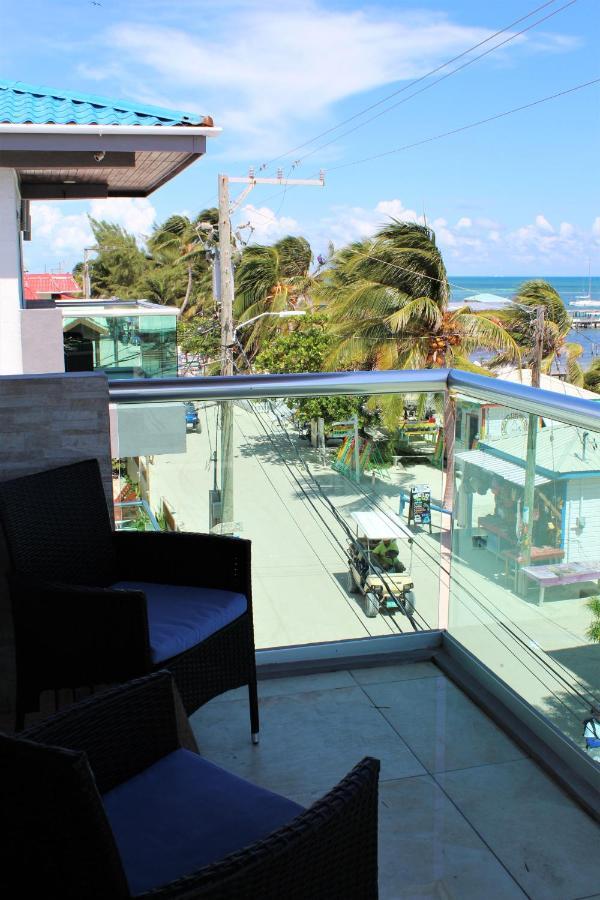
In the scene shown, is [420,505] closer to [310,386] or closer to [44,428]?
[310,386]

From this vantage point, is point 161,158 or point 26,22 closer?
point 161,158

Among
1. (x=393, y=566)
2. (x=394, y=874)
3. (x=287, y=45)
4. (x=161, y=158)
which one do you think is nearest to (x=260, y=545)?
(x=393, y=566)

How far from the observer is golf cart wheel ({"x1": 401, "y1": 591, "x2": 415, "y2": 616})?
3.36m

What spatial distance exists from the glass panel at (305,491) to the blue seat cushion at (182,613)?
0.44m

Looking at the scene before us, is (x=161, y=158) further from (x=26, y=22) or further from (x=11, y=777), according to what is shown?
(x=26, y=22)

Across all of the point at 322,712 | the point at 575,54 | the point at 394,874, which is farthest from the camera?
the point at 575,54

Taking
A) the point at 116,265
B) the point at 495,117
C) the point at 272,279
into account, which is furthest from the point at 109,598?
the point at 495,117

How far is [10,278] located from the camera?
8.32m

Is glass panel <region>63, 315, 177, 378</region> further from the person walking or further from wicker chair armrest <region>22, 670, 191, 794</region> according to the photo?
wicker chair armrest <region>22, 670, 191, 794</region>

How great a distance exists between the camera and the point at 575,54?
7206 cm

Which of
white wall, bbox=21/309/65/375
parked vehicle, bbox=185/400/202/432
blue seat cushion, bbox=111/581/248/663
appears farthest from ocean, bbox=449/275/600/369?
blue seat cushion, bbox=111/581/248/663

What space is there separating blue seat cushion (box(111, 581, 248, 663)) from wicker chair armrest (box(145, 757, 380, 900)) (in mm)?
982

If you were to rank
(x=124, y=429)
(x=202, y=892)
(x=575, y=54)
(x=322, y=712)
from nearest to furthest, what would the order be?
(x=202, y=892), (x=322, y=712), (x=124, y=429), (x=575, y=54)

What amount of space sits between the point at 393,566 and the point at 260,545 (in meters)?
0.49
